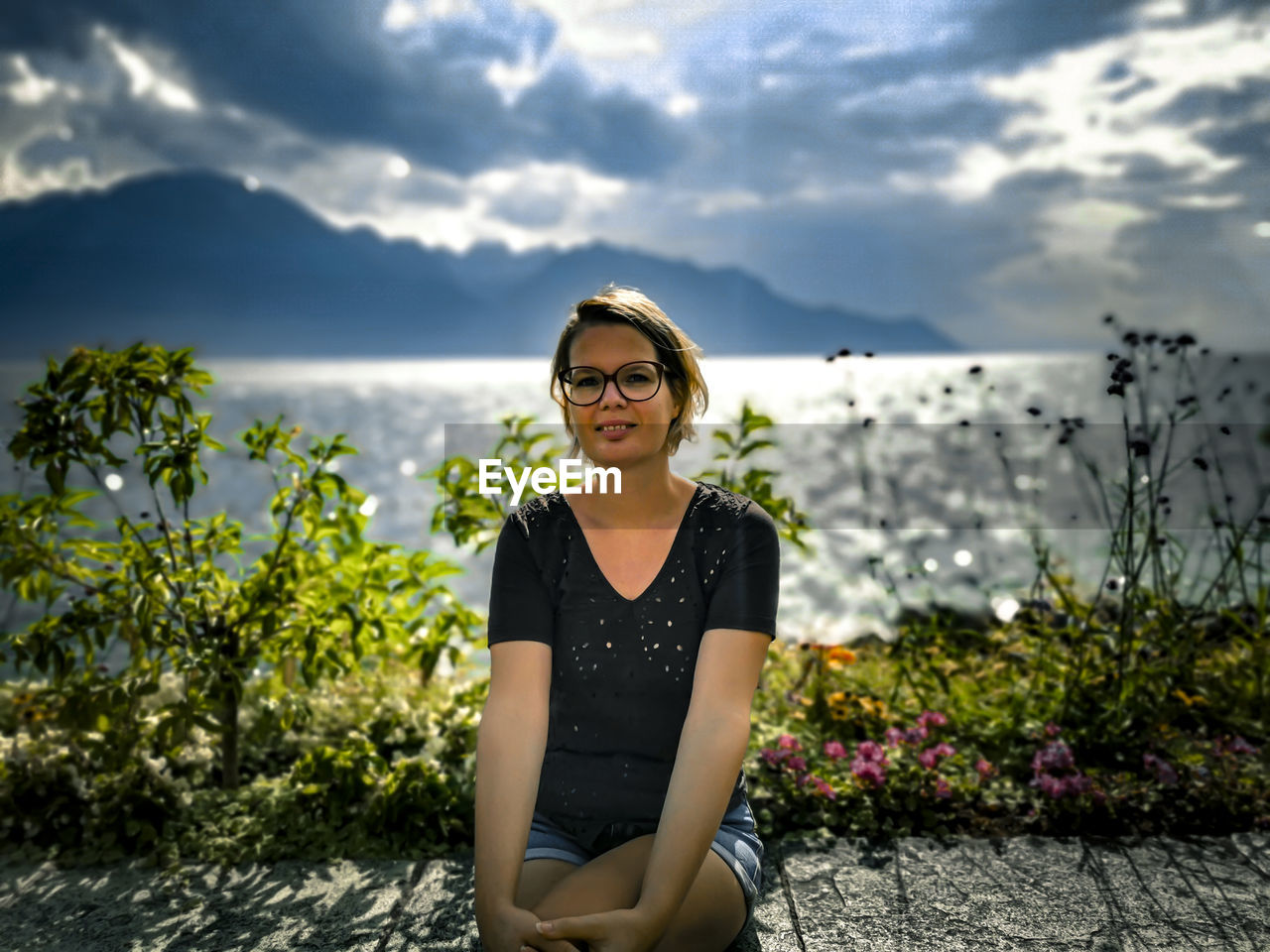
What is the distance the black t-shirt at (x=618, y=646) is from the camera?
2102 mm

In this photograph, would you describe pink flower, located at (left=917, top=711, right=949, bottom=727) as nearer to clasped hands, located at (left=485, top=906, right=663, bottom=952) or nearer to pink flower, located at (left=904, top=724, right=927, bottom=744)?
pink flower, located at (left=904, top=724, right=927, bottom=744)

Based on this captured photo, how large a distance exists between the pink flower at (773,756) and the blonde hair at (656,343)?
1565 millimetres

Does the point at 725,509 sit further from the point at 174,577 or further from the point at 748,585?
the point at 174,577

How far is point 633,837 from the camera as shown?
2111 millimetres

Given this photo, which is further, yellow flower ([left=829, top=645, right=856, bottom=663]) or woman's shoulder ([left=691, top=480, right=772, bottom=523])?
yellow flower ([left=829, top=645, right=856, bottom=663])

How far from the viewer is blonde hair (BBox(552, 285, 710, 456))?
217cm

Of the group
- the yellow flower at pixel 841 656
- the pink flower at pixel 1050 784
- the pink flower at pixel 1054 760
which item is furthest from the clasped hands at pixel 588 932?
the yellow flower at pixel 841 656

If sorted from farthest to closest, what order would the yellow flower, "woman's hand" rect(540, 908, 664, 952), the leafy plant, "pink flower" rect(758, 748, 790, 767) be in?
the yellow flower < "pink flower" rect(758, 748, 790, 767) < the leafy plant < "woman's hand" rect(540, 908, 664, 952)

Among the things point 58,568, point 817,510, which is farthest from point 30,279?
point 58,568

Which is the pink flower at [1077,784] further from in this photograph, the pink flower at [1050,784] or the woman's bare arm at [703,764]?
the woman's bare arm at [703,764]

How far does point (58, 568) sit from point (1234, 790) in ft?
14.3

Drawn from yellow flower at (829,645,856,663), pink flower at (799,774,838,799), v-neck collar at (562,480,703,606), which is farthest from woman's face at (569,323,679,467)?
yellow flower at (829,645,856,663)

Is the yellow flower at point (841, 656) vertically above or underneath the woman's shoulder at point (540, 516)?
underneath

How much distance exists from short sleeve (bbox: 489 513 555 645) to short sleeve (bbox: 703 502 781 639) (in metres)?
0.40
